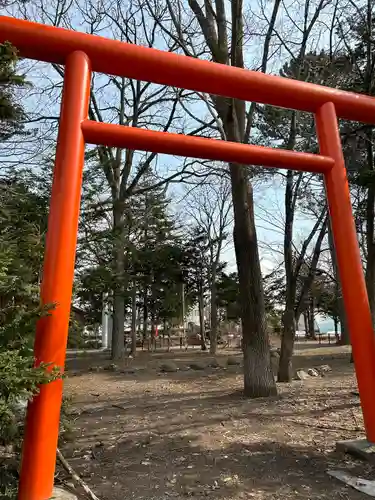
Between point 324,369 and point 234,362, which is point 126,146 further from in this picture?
point 234,362

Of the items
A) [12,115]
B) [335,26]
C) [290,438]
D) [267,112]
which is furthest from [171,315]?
[12,115]

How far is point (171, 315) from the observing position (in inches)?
949

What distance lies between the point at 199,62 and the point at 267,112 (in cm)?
618

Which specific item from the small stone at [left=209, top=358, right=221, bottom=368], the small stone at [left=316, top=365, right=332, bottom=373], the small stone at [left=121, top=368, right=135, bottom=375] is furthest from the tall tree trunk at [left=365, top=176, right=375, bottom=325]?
the small stone at [left=121, top=368, right=135, bottom=375]

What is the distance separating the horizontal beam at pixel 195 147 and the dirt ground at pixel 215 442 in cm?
284

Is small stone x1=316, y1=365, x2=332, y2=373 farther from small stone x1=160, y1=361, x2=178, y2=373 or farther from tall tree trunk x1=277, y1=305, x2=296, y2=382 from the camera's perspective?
small stone x1=160, y1=361, x2=178, y2=373

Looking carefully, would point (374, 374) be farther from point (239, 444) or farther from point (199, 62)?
point (199, 62)

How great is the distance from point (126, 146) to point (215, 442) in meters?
3.20

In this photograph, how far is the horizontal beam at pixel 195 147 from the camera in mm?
3467

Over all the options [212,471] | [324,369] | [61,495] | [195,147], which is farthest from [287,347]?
[61,495]

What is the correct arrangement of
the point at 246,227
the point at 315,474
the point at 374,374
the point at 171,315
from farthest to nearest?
the point at 171,315 < the point at 246,227 < the point at 374,374 < the point at 315,474

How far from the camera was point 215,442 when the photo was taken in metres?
4.39

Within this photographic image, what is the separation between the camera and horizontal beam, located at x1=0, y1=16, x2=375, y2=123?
3299 millimetres

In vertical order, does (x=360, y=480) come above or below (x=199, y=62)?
below
